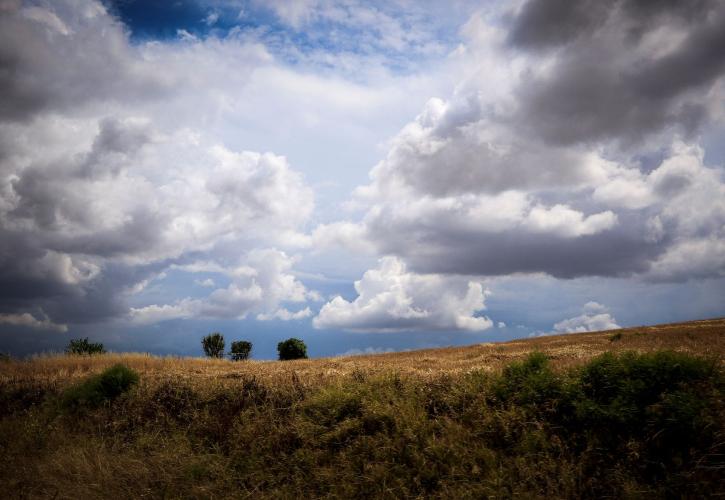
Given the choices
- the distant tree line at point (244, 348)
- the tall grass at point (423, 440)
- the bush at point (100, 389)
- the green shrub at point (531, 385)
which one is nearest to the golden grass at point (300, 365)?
the bush at point (100, 389)

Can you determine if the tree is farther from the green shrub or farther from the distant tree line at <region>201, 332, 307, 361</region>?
the green shrub

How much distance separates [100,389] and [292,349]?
2831 cm

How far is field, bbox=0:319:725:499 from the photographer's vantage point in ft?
21.8

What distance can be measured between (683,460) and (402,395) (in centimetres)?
509

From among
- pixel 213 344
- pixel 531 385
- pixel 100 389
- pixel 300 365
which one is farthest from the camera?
pixel 213 344

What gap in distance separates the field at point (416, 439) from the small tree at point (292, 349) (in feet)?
97.3

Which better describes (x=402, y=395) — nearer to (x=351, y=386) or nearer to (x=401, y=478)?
(x=351, y=386)

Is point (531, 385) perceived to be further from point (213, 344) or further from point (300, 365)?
point (213, 344)

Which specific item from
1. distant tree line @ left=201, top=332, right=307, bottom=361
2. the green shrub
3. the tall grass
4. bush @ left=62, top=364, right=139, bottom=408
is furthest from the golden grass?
distant tree line @ left=201, top=332, right=307, bottom=361

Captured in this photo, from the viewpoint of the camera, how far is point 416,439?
805cm

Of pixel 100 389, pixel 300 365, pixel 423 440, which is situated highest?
pixel 100 389

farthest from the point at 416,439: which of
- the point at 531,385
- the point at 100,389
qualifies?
the point at 100,389

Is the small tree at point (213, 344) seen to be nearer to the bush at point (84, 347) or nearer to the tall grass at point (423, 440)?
the bush at point (84, 347)

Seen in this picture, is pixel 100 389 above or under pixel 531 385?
above
